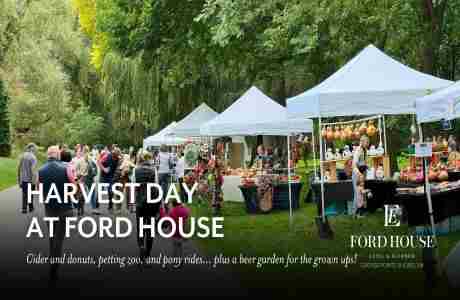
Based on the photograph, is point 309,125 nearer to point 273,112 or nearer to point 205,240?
point 273,112

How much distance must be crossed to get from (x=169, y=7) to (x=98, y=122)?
27941 millimetres

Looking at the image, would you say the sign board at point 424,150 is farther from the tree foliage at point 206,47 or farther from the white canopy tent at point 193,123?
the white canopy tent at point 193,123

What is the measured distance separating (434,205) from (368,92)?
2211 mm

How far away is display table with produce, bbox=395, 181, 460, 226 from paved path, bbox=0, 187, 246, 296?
3266 mm

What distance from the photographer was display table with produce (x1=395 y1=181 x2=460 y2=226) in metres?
12.1

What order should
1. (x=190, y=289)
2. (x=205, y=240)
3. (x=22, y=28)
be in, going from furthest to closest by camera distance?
(x=22, y=28) < (x=205, y=240) < (x=190, y=289)

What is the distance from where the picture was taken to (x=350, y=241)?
13.5 meters

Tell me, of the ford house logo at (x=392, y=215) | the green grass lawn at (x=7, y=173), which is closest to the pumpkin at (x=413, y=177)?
the ford house logo at (x=392, y=215)

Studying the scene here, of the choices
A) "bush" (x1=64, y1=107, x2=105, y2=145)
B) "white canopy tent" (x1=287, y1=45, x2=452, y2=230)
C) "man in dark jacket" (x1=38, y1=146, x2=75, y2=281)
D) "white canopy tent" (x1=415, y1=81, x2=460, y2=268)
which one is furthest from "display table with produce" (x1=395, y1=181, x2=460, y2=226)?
"bush" (x1=64, y1=107, x2=105, y2=145)

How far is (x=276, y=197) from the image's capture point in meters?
19.9

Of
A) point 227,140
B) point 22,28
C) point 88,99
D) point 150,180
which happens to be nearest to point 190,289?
point 150,180

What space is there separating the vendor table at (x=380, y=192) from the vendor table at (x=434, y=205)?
243 centimetres

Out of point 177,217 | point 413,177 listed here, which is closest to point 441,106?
point 177,217

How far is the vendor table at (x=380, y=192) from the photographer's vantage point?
16.1 meters
